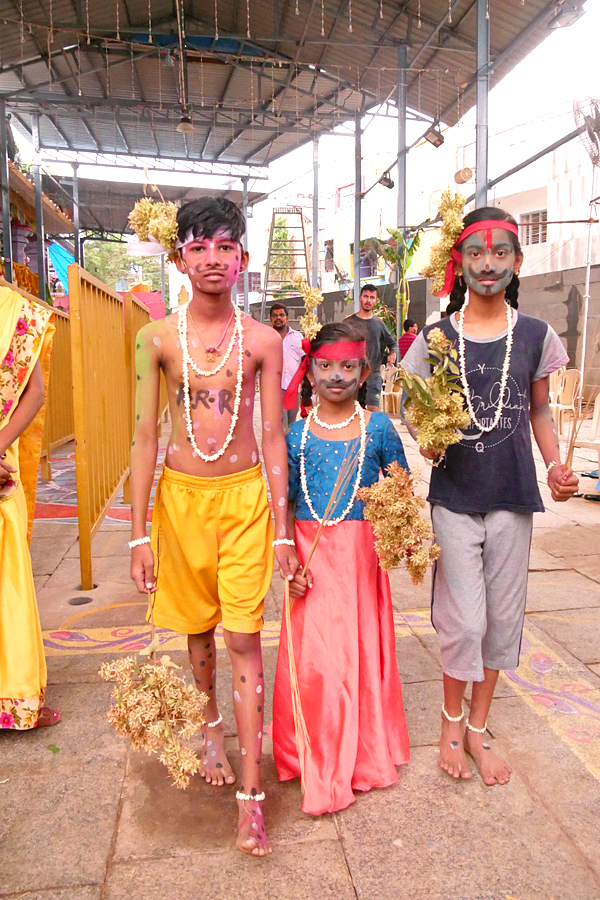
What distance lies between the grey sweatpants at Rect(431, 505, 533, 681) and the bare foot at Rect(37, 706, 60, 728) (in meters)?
1.46

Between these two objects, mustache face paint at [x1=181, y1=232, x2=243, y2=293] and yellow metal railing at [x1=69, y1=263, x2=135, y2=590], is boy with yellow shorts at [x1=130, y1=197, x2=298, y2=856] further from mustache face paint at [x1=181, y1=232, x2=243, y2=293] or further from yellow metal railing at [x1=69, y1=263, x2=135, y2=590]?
yellow metal railing at [x1=69, y1=263, x2=135, y2=590]

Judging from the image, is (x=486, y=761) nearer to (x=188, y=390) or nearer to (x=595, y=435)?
(x=188, y=390)

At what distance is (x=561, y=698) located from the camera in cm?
285

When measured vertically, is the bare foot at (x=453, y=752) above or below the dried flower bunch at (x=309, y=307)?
below

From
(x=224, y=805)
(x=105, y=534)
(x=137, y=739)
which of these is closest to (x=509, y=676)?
(x=224, y=805)

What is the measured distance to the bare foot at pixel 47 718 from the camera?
2652 mm

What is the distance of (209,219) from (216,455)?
71 centimetres

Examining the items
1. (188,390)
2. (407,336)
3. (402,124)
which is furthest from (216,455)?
(402,124)

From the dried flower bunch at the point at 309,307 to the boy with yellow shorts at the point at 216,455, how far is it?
0.16 metres

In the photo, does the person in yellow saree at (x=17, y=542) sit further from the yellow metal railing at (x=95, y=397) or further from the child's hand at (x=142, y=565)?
the yellow metal railing at (x=95, y=397)

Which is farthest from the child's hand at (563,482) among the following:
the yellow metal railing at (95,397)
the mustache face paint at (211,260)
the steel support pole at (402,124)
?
the steel support pole at (402,124)

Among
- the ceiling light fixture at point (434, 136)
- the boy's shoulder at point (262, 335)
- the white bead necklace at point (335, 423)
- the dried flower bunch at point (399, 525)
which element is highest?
the ceiling light fixture at point (434, 136)

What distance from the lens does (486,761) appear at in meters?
2.34

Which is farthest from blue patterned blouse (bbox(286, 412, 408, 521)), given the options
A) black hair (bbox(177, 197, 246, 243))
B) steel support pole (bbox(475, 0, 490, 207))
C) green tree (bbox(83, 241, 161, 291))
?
green tree (bbox(83, 241, 161, 291))
